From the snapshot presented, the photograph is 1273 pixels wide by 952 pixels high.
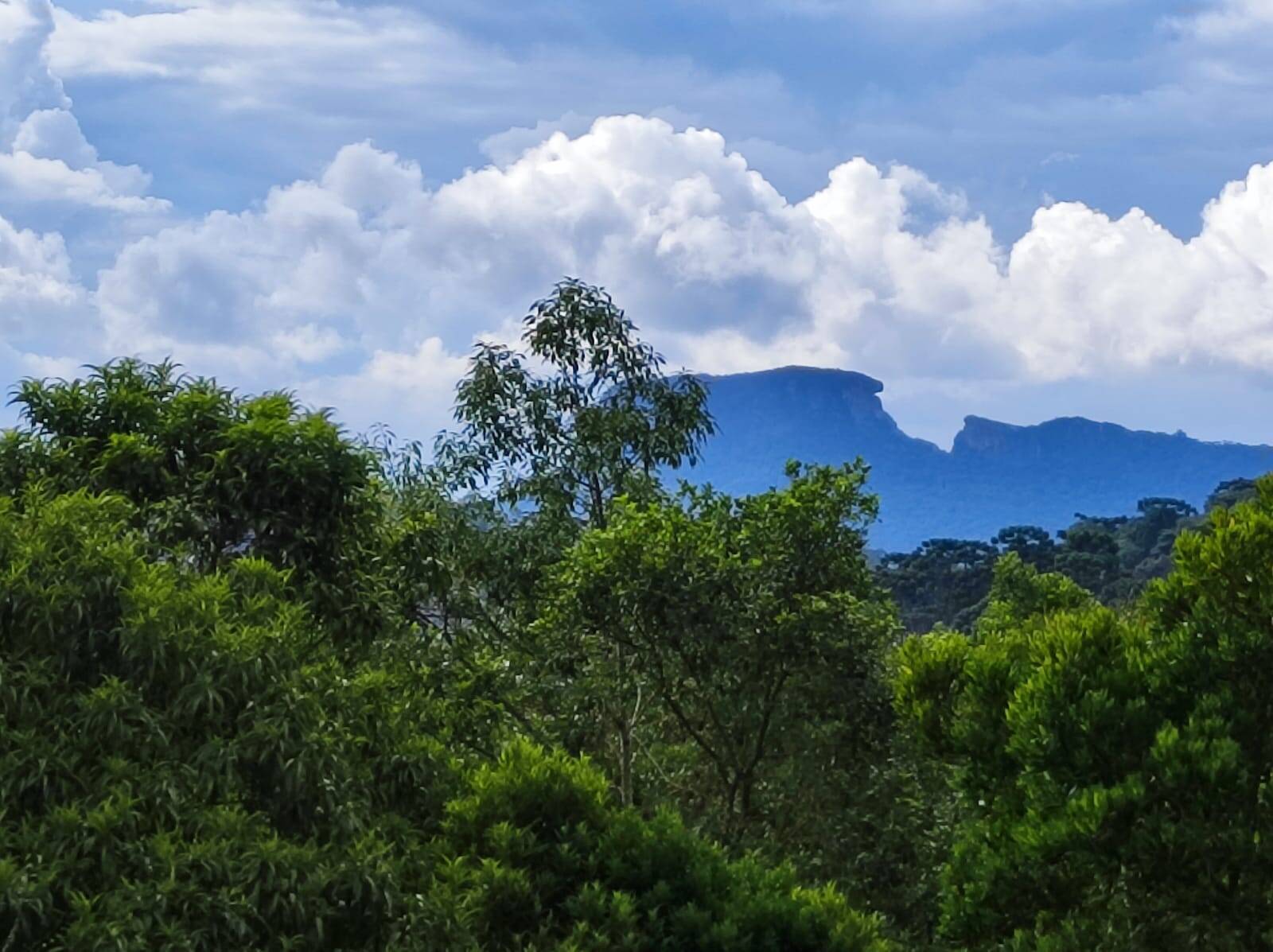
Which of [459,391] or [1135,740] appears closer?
[1135,740]

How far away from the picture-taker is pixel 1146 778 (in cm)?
701

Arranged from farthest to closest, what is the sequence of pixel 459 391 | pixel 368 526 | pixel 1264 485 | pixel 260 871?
pixel 459 391
pixel 368 526
pixel 1264 485
pixel 260 871

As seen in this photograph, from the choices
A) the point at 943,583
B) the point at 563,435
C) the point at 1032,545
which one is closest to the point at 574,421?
the point at 563,435

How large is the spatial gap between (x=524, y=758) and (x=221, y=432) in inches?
95.1

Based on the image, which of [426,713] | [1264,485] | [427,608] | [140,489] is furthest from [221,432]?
[1264,485]

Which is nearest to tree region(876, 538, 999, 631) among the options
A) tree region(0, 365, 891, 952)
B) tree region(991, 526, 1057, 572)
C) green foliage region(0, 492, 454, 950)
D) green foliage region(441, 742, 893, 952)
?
tree region(991, 526, 1057, 572)

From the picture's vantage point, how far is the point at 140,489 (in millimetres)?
7812

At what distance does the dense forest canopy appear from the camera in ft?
19.4

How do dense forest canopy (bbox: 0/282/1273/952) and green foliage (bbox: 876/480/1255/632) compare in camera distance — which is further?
green foliage (bbox: 876/480/1255/632)

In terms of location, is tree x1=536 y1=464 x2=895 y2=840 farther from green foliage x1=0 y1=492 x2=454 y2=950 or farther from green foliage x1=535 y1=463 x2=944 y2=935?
green foliage x1=0 y1=492 x2=454 y2=950

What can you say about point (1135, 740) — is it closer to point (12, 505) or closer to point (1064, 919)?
point (1064, 919)

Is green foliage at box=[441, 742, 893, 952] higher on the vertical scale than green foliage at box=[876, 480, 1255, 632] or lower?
lower

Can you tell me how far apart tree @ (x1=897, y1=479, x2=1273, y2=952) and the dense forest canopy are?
0.02 metres

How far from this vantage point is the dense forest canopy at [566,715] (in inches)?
232
